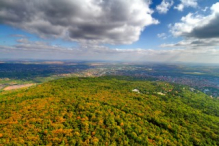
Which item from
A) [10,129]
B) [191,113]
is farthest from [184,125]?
[10,129]

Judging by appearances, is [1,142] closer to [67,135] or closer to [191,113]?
[67,135]

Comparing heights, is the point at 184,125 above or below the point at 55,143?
below

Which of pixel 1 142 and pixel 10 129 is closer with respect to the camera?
pixel 1 142

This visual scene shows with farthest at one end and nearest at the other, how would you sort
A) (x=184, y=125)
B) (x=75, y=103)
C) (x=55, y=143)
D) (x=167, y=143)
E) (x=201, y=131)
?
(x=75, y=103), (x=184, y=125), (x=201, y=131), (x=167, y=143), (x=55, y=143)

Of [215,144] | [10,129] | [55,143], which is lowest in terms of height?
[215,144]

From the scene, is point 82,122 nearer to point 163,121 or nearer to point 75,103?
point 75,103

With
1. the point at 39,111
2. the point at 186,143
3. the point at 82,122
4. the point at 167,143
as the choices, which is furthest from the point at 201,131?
the point at 39,111

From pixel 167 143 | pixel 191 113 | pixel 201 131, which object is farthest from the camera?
pixel 191 113

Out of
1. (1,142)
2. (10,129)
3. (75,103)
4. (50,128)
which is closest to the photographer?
(1,142)

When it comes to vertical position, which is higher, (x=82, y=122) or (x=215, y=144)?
(x=82, y=122)
